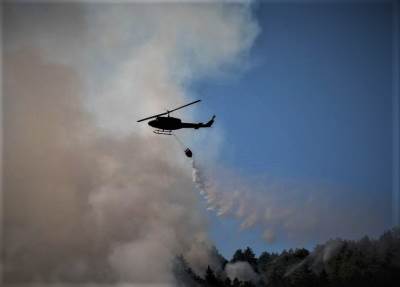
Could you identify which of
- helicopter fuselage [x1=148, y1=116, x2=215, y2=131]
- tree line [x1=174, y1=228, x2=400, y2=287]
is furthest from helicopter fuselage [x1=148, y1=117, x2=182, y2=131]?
tree line [x1=174, y1=228, x2=400, y2=287]

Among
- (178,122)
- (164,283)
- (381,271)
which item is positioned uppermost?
(178,122)

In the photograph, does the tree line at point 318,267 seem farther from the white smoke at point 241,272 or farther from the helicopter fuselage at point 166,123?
Result: the helicopter fuselage at point 166,123

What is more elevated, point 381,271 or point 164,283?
point 164,283

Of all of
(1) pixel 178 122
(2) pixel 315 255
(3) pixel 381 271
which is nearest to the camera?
(1) pixel 178 122

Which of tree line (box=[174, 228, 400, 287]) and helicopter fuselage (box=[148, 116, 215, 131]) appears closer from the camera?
helicopter fuselage (box=[148, 116, 215, 131])

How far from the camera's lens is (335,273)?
51.3m

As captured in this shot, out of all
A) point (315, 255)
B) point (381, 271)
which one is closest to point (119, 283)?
point (315, 255)

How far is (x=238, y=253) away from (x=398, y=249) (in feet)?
46.1

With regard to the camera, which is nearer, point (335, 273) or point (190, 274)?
point (335, 273)

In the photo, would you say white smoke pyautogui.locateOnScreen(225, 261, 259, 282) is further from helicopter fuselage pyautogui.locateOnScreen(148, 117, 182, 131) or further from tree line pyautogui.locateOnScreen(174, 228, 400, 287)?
helicopter fuselage pyautogui.locateOnScreen(148, 117, 182, 131)

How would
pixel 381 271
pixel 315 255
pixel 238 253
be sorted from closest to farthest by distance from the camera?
pixel 381 271, pixel 315 255, pixel 238 253

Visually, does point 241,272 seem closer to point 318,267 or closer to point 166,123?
point 318,267

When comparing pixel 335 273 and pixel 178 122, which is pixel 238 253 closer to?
pixel 335 273

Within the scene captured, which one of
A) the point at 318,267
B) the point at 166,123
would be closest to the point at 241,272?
the point at 318,267
